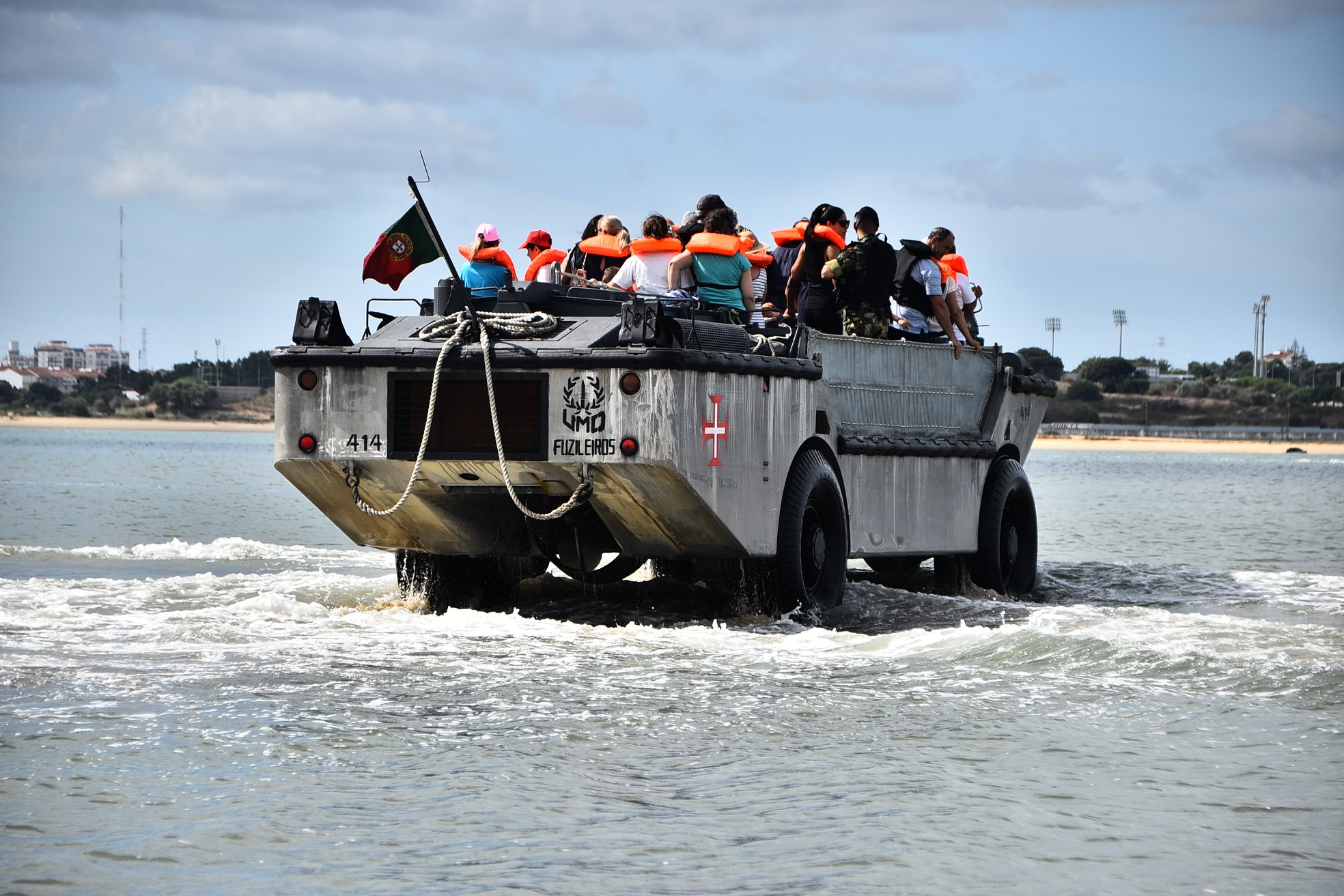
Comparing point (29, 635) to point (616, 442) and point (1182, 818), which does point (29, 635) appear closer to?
point (616, 442)

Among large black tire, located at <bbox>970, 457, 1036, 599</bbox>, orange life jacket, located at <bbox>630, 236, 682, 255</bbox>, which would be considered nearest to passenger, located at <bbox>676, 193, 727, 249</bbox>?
orange life jacket, located at <bbox>630, 236, 682, 255</bbox>

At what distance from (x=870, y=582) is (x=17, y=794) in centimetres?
894

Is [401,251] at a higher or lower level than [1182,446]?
higher

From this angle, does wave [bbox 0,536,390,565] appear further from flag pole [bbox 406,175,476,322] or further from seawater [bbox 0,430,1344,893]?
flag pole [bbox 406,175,476,322]

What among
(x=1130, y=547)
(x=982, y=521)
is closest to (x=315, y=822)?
(x=982, y=521)

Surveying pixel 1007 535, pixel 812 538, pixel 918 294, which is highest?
pixel 918 294

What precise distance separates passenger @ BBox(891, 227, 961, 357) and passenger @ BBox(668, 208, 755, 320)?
183 centimetres

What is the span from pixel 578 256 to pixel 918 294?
2.49 metres

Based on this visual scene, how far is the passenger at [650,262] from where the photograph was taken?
37.4 ft

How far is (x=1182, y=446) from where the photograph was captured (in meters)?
117

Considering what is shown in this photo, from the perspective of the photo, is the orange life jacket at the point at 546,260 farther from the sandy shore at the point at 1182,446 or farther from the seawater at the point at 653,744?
the sandy shore at the point at 1182,446

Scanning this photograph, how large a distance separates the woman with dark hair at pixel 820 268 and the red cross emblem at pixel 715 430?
2557mm

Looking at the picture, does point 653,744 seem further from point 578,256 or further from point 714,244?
point 578,256

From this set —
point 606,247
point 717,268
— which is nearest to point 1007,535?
point 606,247
